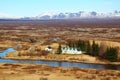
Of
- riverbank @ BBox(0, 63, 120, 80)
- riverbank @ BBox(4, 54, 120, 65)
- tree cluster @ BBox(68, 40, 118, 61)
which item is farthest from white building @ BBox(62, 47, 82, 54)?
riverbank @ BBox(0, 63, 120, 80)

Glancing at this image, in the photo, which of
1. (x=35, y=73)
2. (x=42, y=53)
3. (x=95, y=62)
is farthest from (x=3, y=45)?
(x=35, y=73)

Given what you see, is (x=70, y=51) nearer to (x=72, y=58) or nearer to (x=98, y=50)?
(x=72, y=58)

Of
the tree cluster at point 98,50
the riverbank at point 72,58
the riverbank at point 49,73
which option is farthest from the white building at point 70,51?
the riverbank at point 49,73

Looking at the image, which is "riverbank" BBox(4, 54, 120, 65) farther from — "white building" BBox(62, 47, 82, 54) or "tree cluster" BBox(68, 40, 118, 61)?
"white building" BBox(62, 47, 82, 54)

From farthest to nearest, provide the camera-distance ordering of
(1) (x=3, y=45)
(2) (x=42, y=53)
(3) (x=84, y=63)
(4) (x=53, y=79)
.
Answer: (1) (x=3, y=45) < (2) (x=42, y=53) < (3) (x=84, y=63) < (4) (x=53, y=79)

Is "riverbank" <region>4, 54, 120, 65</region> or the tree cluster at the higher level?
the tree cluster

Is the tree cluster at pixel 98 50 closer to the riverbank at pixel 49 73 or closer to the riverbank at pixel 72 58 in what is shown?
the riverbank at pixel 72 58

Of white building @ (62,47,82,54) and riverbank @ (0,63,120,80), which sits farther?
white building @ (62,47,82,54)

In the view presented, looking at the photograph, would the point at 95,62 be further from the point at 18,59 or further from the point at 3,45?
the point at 3,45

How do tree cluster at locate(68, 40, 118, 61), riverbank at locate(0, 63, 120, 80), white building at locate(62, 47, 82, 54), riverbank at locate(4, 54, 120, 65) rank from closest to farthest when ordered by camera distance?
riverbank at locate(0, 63, 120, 80)
riverbank at locate(4, 54, 120, 65)
tree cluster at locate(68, 40, 118, 61)
white building at locate(62, 47, 82, 54)
